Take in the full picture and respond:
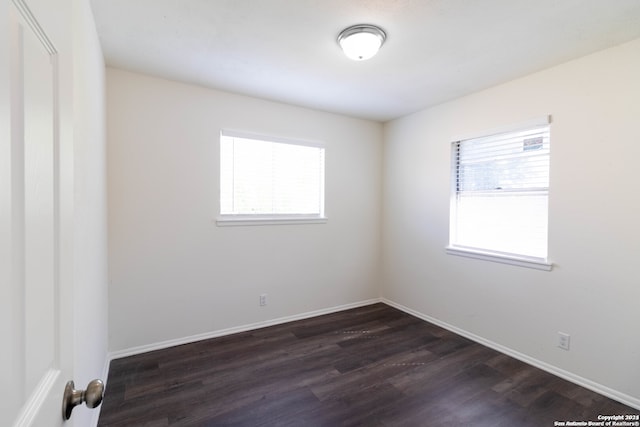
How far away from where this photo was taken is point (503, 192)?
2924mm

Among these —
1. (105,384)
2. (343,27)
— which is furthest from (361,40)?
(105,384)

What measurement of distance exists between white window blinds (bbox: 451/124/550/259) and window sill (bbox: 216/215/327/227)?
165 centimetres

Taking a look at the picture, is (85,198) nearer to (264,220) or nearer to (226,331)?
(264,220)

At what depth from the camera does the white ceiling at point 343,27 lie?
1814mm

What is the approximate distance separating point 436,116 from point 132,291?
3662mm

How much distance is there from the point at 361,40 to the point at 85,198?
1927mm

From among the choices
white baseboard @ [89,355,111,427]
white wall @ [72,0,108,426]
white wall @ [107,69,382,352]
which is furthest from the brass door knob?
white wall @ [107,69,382,352]

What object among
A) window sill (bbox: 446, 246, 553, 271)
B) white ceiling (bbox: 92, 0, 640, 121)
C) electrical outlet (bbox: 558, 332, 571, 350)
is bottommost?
electrical outlet (bbox: 558, 332, 571, 350)

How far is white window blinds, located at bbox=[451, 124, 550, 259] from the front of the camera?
2656 mm

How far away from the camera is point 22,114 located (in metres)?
0.48

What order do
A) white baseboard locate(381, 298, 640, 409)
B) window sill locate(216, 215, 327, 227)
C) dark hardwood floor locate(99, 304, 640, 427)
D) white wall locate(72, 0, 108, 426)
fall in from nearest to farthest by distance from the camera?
white wall locate(72, 0, 108, 426) < dark hardwood floor locate(99, 304, 640, 427) < white baseboard locate(381, 298, 640, 409) < window sill locate(216, 215, 327, 227)

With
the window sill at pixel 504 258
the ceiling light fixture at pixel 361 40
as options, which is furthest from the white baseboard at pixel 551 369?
the ceiling light fixture at pixel 361 40

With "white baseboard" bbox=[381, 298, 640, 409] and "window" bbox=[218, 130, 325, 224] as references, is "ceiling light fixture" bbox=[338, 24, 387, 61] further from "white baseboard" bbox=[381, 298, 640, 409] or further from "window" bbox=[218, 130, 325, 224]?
"white baseboard" bbox=[381, 298, 640, 409]

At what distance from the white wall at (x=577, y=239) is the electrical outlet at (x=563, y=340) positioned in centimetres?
4
